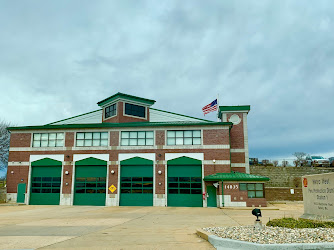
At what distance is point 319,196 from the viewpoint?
1517 cm

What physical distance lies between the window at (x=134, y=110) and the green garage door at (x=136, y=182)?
22.7 ft

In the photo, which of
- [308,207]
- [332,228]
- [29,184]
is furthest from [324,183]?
[29,184]

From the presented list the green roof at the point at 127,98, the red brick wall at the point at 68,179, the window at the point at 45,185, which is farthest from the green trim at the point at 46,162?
the green roof at the point at 127,98

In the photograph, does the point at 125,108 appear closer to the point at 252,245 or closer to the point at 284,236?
the point at 284,236

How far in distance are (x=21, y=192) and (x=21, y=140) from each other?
6.43m

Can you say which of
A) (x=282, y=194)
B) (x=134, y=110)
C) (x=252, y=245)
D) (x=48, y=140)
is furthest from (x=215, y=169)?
(x=252, y=245)

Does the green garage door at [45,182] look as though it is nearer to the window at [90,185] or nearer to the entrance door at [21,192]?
the entrance door at [21,192]

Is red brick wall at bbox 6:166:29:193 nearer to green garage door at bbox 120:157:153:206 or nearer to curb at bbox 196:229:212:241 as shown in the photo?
green garage door at bbox 120:157:153:206

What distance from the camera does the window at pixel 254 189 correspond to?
30.2 metres

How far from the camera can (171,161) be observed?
33.4m

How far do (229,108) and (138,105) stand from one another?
12.3m

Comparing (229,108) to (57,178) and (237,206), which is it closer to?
(237,206)

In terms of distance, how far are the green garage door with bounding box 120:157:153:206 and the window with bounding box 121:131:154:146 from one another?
1922mm

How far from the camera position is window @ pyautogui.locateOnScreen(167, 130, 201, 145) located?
33.9m
